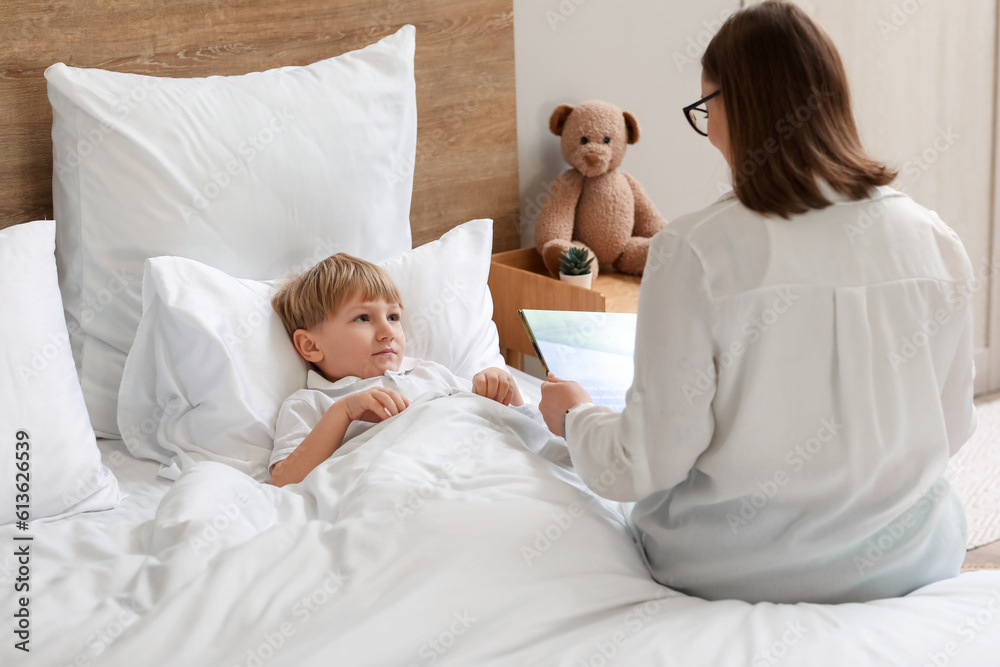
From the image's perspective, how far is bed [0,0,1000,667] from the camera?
925mm

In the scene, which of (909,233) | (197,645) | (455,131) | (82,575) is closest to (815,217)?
(909,233)

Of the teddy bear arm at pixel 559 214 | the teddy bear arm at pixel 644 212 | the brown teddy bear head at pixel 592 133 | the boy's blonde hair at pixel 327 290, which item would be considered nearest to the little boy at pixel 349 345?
the boy's blonde hair at pixel 327 290

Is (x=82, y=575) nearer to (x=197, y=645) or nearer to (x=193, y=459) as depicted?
(x=197, y=645)

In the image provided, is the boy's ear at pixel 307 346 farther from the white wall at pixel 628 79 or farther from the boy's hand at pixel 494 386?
the white wall at pixel 628 79

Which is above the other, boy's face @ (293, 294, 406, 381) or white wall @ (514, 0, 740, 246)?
white wall @ (514, 0, 740, 246)

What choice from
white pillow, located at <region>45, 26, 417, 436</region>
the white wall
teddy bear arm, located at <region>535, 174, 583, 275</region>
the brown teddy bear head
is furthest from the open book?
the white wall

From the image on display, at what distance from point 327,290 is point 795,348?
84cm

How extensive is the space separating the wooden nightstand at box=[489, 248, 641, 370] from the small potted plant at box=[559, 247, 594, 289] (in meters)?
0.03

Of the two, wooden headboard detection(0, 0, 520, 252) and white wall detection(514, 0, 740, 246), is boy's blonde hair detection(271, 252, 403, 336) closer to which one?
wooden headboard detection(0, 0, 520, 252)

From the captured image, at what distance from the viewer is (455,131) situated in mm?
2141

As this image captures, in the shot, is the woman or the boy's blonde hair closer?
the woman

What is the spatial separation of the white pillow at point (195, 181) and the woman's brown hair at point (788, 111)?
3.16 ft

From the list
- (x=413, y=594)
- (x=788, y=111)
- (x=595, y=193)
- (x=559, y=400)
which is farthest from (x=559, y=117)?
(x=413, y=594)

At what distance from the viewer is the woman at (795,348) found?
3.13 feet
